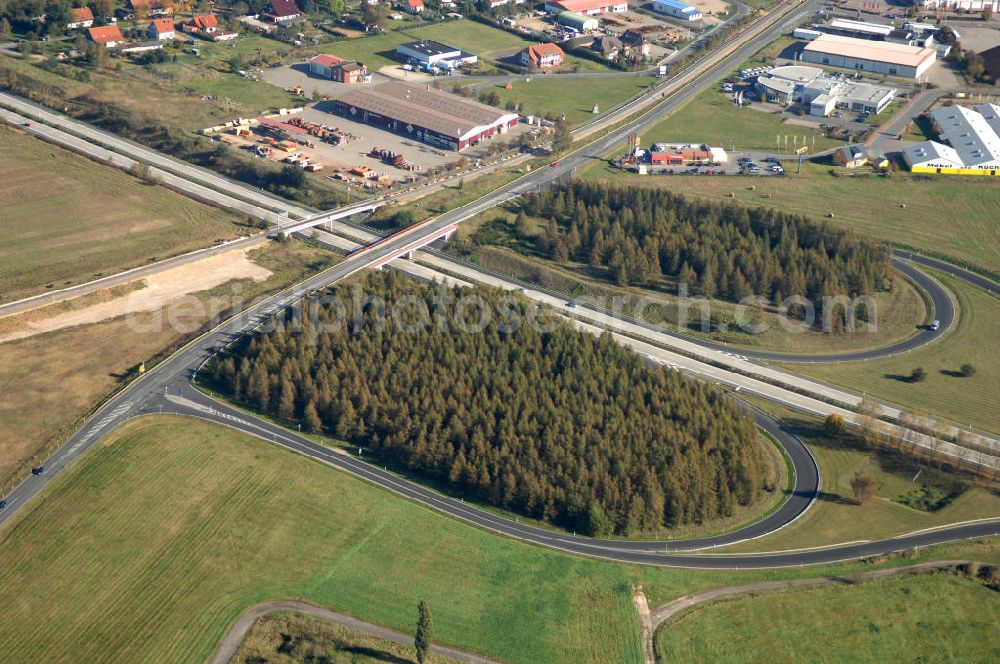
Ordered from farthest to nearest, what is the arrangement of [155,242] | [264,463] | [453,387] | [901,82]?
[901,82], [155,242], [453,387], [264,463]

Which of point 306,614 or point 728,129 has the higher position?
point 728,129

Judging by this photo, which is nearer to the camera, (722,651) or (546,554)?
Result: (722,651)

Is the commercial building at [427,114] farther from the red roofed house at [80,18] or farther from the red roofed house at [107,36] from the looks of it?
the red roofed house at [80,18]

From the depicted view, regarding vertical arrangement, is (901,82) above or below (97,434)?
above

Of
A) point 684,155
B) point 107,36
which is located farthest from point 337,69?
point 684,155

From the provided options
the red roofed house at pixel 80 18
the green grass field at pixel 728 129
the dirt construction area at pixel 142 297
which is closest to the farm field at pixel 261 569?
the dirt construction area at pixel 142 297

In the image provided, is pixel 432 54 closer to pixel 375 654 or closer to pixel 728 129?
pixel 728 129

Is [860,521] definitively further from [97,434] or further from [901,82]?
[901,82]

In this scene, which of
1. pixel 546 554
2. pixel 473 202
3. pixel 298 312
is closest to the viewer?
pixel 546 554

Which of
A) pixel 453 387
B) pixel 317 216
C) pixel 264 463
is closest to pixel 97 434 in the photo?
pixel 264 463
